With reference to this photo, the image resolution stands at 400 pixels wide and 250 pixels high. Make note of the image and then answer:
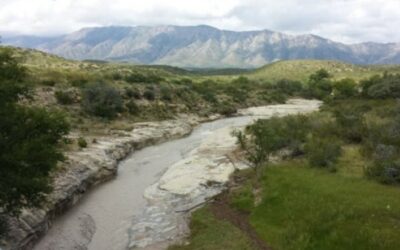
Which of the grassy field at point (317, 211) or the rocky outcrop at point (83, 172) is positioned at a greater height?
the grassy field at point (317, 211)

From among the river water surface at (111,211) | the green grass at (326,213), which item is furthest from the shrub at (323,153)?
the river water surface at (111,211)

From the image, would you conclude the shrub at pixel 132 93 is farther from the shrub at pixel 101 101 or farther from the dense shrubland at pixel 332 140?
the dense shrubland at pixel 332 140

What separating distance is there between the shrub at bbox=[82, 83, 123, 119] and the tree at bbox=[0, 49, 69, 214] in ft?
172

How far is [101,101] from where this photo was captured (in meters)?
78.1

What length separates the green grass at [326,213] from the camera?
24.2m

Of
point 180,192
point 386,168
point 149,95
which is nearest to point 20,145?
point 180,192

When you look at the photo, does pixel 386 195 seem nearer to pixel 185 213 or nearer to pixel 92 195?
pixel 185 213

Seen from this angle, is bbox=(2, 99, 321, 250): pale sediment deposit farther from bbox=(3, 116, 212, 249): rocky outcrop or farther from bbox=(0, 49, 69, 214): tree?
bbox=(0, 49, 69, 214): tree

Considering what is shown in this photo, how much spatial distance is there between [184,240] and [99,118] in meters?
48.6

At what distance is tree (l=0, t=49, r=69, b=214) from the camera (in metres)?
22.4

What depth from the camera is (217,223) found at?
104ft

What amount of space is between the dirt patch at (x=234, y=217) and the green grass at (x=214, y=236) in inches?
15.8

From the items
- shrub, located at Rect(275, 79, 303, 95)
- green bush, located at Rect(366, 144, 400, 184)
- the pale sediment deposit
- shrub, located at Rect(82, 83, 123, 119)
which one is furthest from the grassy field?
shrub, located at Rect(275, 79, 303, 95)

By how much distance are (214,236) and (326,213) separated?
21.6 ft
